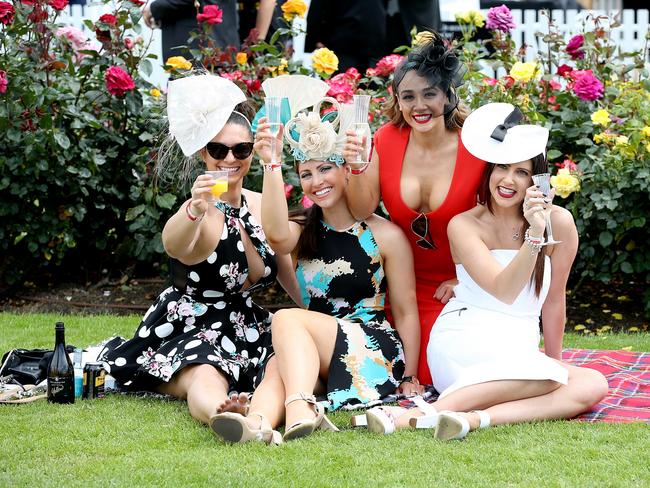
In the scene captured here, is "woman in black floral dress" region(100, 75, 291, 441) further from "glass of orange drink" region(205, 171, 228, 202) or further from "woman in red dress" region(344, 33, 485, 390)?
"woman in red dress" region(344, 33, 485, 390)

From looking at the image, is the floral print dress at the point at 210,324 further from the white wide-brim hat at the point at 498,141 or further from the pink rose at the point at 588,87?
the pink rose at the point at 588,87

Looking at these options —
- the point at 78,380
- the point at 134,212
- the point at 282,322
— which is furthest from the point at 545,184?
the point at 134,212

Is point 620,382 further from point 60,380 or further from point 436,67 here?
point 60,380

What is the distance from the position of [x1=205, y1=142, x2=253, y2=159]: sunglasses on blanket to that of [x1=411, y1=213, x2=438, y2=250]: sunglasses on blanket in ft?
2.75

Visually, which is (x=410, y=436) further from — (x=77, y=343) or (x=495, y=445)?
(x=77, y=343)

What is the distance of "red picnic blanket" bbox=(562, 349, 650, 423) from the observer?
431 cm

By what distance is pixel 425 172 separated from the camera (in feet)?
16.0

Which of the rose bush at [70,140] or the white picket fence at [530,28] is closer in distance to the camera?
the rose bush at [70,140]

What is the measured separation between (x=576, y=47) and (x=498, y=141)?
2.68 metres

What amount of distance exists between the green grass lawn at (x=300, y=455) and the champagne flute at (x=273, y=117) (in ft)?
3.73

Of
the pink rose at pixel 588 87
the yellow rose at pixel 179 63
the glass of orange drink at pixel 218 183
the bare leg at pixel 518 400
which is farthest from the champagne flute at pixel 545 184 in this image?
the yellow rose at pixel 179 63

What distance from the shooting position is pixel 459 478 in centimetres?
350

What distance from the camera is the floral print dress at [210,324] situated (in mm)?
4609

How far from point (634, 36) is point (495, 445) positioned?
737cm
